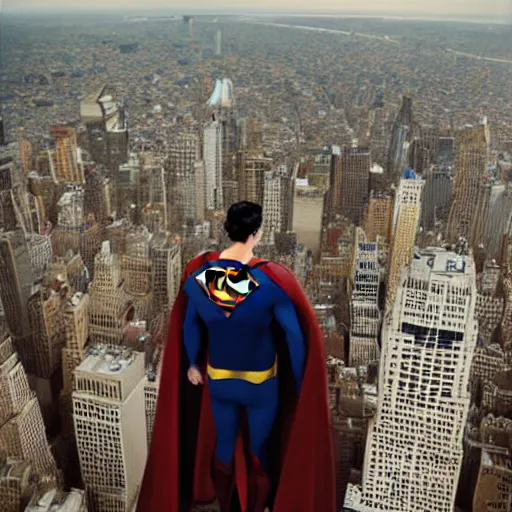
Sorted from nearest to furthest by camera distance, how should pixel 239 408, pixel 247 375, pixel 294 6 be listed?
1. pixel 247 375
2. pixel 239 408
3. pixel 294 6

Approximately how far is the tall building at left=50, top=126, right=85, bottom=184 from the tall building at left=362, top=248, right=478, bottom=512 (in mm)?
1337

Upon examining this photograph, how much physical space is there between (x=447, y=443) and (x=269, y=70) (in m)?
1.48

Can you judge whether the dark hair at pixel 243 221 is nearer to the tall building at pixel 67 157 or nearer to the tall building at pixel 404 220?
the tall building at pixel 404 220

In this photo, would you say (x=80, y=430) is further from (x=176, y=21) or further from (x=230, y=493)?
(x=176, y=21)

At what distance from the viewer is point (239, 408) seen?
1.98 meters

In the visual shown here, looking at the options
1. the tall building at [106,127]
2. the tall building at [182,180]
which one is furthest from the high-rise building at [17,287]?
the tall building at [182,180]

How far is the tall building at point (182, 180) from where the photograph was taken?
229cm

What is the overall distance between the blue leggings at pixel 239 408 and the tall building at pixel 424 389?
1.51ft

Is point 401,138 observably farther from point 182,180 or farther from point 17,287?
point 17,287

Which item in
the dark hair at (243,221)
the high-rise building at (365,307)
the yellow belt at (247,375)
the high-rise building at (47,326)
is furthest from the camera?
the high-rise building at (47,326)

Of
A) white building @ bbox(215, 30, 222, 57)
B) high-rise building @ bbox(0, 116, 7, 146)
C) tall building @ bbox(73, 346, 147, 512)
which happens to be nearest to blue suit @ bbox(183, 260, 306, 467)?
tall building @ bbox(73, 346, 147, 512)

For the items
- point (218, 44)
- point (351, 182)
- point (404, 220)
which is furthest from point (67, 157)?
point (404, 220)

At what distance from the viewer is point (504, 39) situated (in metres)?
2.01

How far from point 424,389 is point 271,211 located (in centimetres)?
83
